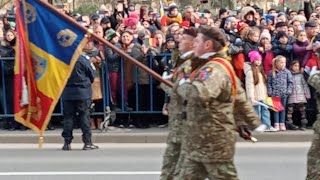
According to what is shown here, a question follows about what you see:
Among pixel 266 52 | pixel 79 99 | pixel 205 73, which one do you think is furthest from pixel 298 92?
pixel 205 73

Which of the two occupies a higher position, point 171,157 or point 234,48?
point 234,48

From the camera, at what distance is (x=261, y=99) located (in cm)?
1234

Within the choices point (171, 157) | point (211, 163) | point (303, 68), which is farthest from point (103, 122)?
point (211, 163)

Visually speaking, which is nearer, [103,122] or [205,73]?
[205,73]

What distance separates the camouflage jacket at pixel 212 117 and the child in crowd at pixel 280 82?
6330 mm

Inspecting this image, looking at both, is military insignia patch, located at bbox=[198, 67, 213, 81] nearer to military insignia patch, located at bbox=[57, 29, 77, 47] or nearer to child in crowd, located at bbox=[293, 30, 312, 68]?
military insignia patch, located at bbox=[57, 29, 77, 47]

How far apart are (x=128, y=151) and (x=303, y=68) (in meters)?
3.36

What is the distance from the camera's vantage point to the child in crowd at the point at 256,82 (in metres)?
12.2

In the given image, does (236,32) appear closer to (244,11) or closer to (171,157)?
(244,11)

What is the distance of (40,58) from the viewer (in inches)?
267

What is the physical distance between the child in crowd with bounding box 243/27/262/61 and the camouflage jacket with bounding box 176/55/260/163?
649cm

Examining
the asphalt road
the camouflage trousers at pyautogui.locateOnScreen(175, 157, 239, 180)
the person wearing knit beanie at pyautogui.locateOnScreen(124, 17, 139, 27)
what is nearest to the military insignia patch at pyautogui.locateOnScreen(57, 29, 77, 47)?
the camouflage trousers at pyautogui.locateOnScreen(175, 157, 239, 180)

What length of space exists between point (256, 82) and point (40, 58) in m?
6.10

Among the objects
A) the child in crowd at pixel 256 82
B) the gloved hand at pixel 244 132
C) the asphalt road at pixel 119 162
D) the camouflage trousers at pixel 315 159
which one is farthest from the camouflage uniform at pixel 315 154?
Answer: the child in crowd at pixel 256 82
